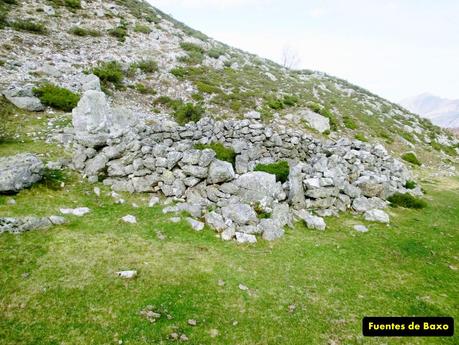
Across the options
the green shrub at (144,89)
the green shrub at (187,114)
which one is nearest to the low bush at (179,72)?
the green shrub at (144,89)

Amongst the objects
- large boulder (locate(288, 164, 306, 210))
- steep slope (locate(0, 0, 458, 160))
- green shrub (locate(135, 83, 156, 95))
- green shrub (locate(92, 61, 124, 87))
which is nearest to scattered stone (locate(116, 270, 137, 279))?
large boulder (locate(288, 164, 306, 210))

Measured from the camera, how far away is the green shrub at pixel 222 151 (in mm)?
17987

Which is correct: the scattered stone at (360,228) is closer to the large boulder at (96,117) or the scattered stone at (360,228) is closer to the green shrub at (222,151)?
the green shrub at (222,151)

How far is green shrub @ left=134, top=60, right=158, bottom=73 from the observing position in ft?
106

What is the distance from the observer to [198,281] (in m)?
9.67

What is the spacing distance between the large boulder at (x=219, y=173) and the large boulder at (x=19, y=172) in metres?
7.54

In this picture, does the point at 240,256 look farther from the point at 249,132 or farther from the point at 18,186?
the point at 249,132

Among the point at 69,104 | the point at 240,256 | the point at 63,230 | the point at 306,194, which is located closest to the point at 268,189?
the point at 306,194

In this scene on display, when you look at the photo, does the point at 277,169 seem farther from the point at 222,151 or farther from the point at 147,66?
the point at 147,66

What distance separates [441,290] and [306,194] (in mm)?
7062

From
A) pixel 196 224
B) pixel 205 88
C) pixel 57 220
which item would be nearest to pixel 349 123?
pixel 205 88

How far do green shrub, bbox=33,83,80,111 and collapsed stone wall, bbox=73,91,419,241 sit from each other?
4.52m

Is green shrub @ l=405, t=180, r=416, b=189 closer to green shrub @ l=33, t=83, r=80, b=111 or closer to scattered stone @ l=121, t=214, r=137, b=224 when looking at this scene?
scattered stone @ l=121, t=214, r=137, b=224

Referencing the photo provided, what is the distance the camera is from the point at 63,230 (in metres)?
11.2
